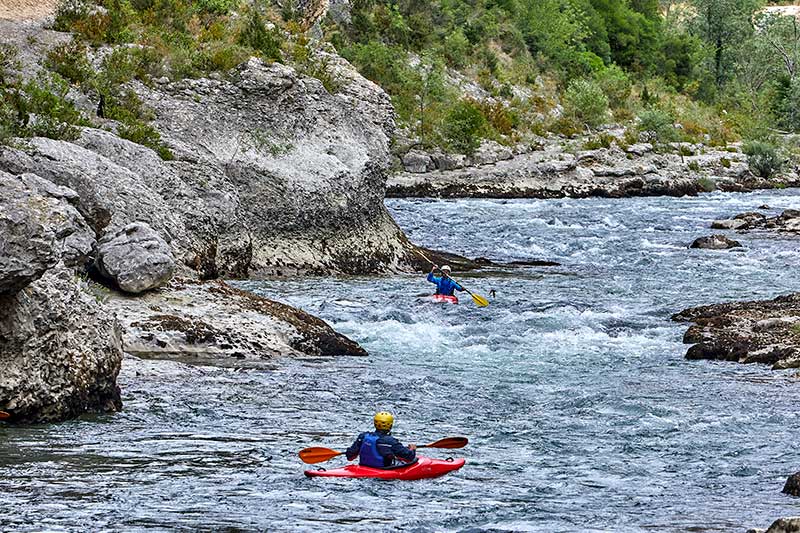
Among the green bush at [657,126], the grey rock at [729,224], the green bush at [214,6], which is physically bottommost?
the grey rock at [729,224]

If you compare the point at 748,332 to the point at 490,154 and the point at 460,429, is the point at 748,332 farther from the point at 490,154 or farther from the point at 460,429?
the point at 490,154

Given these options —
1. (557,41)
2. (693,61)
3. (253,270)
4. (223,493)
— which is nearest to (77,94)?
(253,270)

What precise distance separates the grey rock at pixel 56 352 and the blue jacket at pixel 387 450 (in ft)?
9.81

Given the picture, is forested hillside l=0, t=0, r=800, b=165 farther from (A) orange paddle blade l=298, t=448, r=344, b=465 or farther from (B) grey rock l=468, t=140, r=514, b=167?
(A) orange paddle blade l=298, t=448, r=344, b=465

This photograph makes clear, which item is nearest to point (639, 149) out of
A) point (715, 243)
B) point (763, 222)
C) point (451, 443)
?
point (763, 222)

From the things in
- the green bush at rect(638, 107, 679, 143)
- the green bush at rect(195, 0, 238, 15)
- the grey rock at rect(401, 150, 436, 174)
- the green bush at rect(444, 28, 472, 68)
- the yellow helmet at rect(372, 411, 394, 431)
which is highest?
the green bush at rect(444, 28, 472, 68)

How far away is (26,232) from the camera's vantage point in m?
10.6

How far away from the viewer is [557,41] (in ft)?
204

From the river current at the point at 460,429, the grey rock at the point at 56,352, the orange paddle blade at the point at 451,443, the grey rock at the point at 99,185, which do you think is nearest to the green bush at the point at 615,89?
the river current at the point at 460,429

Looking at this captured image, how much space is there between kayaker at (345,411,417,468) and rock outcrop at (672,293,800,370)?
654 centimetres

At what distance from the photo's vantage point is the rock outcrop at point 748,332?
1540 centimetres

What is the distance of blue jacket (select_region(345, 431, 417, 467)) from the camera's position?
10.4 metres

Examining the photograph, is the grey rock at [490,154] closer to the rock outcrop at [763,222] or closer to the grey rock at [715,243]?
the rock outcrop at [763,222]

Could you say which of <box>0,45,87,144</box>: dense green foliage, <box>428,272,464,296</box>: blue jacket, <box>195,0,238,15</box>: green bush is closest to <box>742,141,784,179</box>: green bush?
<box>195,0,238,15</box>: green bush
